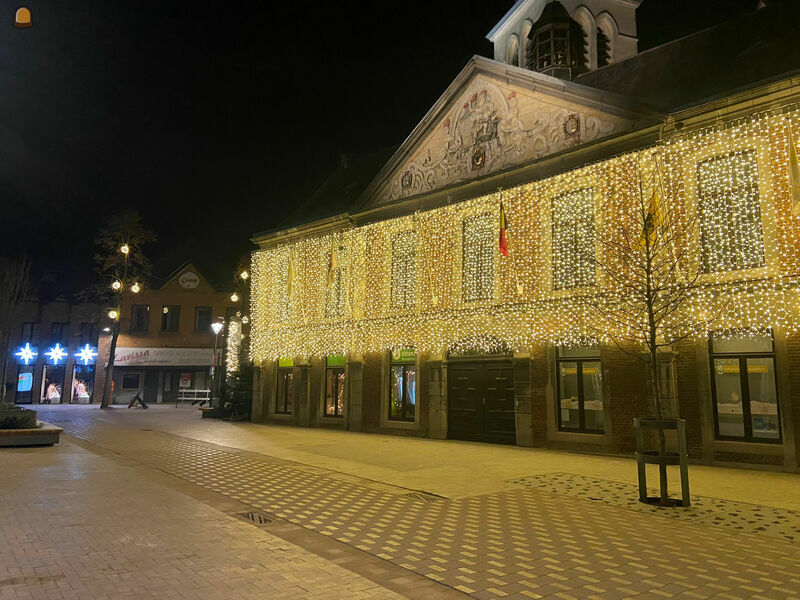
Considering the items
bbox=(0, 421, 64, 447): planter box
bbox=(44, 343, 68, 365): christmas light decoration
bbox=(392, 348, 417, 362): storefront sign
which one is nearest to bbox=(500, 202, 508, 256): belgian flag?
bbox=(392, 348, 417, 362): storefront sign

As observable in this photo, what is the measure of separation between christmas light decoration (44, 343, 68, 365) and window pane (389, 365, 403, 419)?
32755 mm

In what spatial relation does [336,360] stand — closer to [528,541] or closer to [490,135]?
[490,135]

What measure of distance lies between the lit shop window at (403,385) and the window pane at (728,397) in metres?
9.17

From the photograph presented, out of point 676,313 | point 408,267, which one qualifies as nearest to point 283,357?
point 408,267

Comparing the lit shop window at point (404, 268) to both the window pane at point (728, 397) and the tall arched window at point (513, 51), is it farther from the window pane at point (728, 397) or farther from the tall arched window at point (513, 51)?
the tall arched window at point (513, 51)

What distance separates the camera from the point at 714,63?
1559 centimetres

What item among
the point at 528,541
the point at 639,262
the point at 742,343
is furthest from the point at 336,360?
the point at 528,541

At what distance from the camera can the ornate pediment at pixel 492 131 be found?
15.7 m

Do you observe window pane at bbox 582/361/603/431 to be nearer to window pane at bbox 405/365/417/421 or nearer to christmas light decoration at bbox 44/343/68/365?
window pane at bbox 405/365/417/421

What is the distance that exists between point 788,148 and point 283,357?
1872cm

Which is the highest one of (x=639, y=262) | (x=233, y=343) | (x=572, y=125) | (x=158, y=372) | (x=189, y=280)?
(x=189, y=280)

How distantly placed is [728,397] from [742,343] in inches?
49.0

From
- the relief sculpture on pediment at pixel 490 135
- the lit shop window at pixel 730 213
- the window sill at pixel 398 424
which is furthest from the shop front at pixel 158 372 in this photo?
the lit shop window at pixel 730 213

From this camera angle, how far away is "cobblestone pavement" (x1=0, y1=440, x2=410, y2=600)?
482cm
